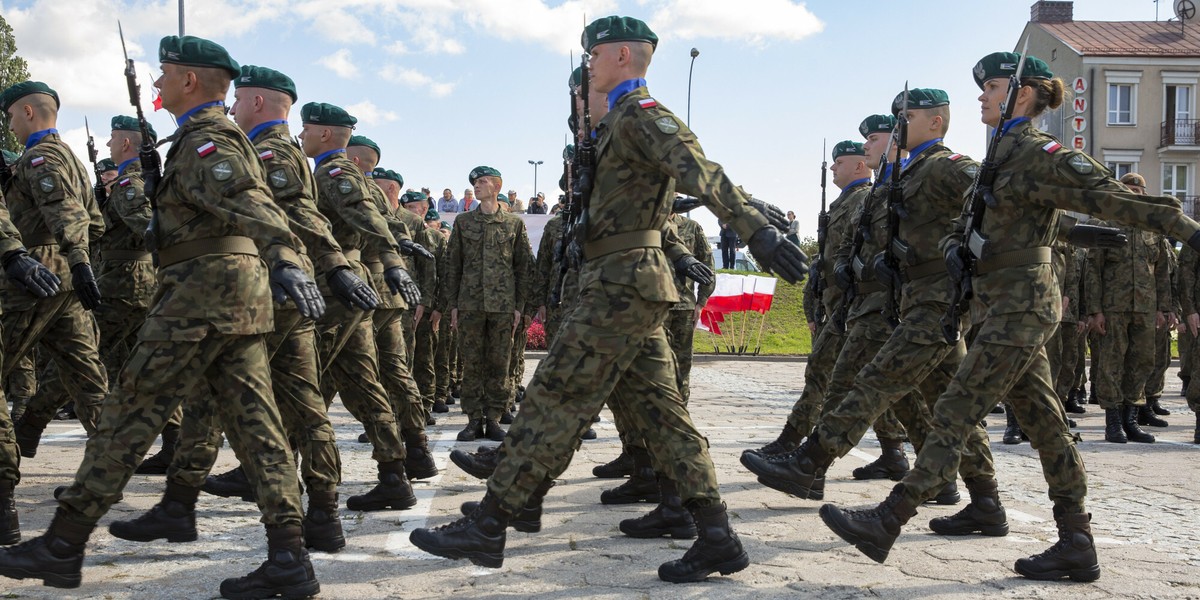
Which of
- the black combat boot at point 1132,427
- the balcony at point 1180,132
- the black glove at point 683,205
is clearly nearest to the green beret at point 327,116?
the black glove at point 683,205

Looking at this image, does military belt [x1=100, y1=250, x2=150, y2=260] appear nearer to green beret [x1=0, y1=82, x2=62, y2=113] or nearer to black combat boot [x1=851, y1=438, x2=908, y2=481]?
green beret [x1=0, y1=82, x2=62, y2=113]

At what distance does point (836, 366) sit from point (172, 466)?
3523 millimetres

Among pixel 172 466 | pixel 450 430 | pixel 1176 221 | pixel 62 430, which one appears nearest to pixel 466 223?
pixel 450 430

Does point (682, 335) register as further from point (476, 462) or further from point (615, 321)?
point (615, 321)

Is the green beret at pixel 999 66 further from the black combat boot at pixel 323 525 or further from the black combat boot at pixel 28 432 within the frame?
the black combat boot at pixel 28 432

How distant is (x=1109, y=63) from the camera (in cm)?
4438

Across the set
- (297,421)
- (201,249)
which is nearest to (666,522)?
(297,421)

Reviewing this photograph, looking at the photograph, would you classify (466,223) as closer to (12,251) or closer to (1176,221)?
(12,251)

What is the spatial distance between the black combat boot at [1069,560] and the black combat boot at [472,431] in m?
5.26

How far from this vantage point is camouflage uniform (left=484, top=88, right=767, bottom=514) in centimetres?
439

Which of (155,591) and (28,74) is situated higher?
(28,74)

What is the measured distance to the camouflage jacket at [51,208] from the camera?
596 cm

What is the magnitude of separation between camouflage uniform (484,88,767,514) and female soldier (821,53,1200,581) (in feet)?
2.49

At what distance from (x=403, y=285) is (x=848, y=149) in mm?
4051
